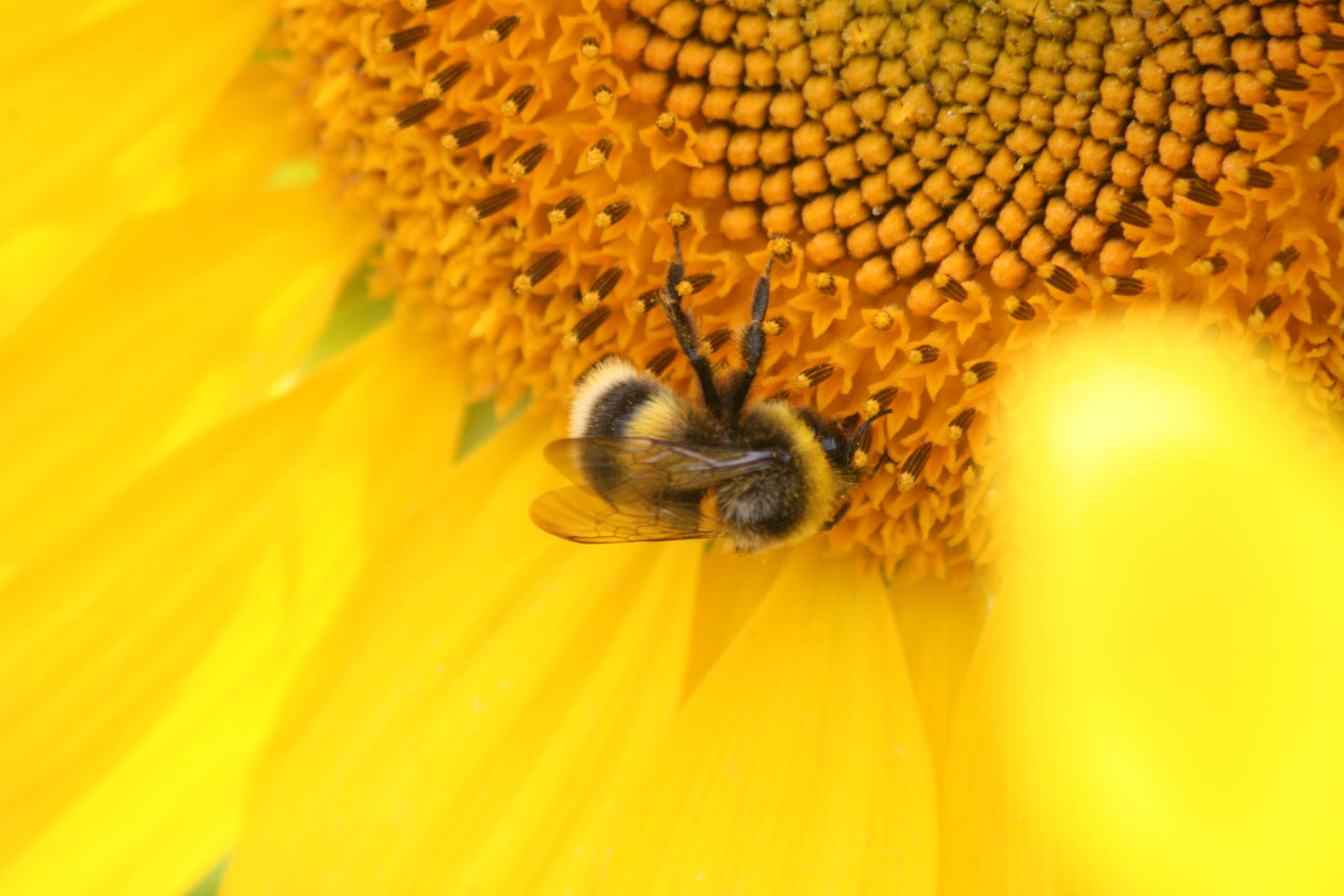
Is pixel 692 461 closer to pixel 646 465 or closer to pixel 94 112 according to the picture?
pixel 646 465

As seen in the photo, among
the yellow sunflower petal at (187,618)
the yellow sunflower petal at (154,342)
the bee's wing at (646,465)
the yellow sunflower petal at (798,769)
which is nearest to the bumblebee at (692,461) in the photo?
the bee's wing at (646,465)

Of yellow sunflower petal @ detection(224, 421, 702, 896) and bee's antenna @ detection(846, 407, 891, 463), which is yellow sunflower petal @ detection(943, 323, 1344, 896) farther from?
yellow sunflower petal @ detection(224, 421, 702, 896)

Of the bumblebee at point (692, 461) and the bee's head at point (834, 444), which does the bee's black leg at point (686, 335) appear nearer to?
the bumblebee at point (692, 461)

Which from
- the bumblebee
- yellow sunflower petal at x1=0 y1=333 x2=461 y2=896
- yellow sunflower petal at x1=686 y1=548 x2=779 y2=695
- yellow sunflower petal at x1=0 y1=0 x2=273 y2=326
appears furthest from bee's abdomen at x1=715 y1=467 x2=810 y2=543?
yellow sunflower petal at x1=0 y1=0 x2=273 y2=326

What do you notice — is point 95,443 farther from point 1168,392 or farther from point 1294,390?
point 1294,390

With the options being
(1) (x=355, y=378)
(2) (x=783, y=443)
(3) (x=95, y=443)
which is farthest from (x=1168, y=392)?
(3) (x=95, y=443)

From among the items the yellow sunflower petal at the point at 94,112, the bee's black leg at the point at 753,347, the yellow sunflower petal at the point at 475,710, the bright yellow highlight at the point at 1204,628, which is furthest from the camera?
the yellow sunflower petal at the point at 94,112

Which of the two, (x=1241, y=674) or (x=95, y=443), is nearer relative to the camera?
(x=1241, y=674)
